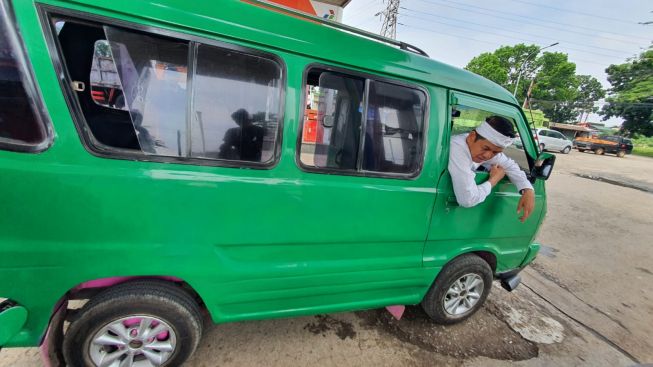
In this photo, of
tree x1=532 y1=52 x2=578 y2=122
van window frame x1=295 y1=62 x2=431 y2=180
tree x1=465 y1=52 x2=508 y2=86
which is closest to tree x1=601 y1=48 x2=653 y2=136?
tree x1=465 y1=52 x2=508 y2=86

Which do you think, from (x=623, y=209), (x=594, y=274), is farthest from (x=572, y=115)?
(x=594, y=274)

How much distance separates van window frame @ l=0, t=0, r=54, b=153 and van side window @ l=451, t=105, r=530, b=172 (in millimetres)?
2350

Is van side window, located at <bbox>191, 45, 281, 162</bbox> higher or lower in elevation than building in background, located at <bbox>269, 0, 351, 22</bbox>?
lower

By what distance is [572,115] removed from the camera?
55.8m

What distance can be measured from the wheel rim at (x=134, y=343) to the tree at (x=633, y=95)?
37.4 meters

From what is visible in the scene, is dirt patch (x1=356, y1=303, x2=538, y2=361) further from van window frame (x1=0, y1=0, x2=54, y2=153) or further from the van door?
van window frame (x1=0, y1=0, x2=54, y2=153)

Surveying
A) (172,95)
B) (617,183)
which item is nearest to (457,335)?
(172,95)

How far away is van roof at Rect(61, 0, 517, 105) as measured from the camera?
1.35m

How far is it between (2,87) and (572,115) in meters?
74.2

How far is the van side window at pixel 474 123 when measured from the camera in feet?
7.35

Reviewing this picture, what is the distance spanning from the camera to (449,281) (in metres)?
2.44

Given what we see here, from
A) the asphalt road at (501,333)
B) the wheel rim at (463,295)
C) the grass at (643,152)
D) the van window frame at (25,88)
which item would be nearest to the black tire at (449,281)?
the wheel rim at (463,295)

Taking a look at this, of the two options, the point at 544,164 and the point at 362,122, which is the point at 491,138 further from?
the point at 362,122

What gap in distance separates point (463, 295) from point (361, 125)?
1.85m
